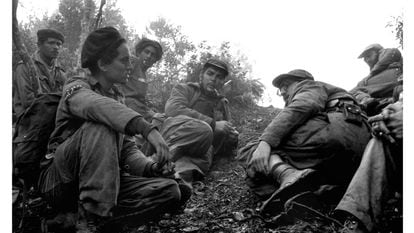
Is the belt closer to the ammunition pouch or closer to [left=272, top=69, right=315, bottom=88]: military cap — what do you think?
the ammunition pouch

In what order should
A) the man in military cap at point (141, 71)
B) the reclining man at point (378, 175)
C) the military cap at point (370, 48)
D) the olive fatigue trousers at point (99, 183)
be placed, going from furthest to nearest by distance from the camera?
the military cap at point (370, 48)
the man in military cap at point (141, 71)
the olive fatigue trousers at point (99, 183)
the reclining man at point (378, 175)

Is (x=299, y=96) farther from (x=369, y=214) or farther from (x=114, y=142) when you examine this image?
(x=114, y=142)

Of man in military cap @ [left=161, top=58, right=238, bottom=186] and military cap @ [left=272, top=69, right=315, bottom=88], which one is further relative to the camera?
man in military cap @ [left=161, top=58, right=238, bottom=186]

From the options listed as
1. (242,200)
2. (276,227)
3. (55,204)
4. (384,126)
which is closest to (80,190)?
(55,204)

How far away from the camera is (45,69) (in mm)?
4156

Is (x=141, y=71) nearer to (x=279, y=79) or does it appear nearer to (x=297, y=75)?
(x=279, y=79)

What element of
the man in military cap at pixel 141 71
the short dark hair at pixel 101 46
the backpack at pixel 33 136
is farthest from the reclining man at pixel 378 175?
the man in military cap at pixel 141 71

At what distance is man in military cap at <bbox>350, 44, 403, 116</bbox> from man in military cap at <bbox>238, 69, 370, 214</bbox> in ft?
5.54

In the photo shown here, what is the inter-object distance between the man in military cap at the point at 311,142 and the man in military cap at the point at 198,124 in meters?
0.98

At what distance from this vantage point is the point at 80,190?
1924 mm

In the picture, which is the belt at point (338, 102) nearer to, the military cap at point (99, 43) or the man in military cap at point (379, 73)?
the man in military cap at point (379, 73)

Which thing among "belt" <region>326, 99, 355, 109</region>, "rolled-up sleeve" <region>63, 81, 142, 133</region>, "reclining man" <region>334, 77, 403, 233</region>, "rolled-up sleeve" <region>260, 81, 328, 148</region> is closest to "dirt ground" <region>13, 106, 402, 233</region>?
"reclining man" <region>334, 77, 403, 233</region>

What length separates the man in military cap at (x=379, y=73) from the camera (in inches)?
187

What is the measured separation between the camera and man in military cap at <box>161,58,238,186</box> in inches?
148
